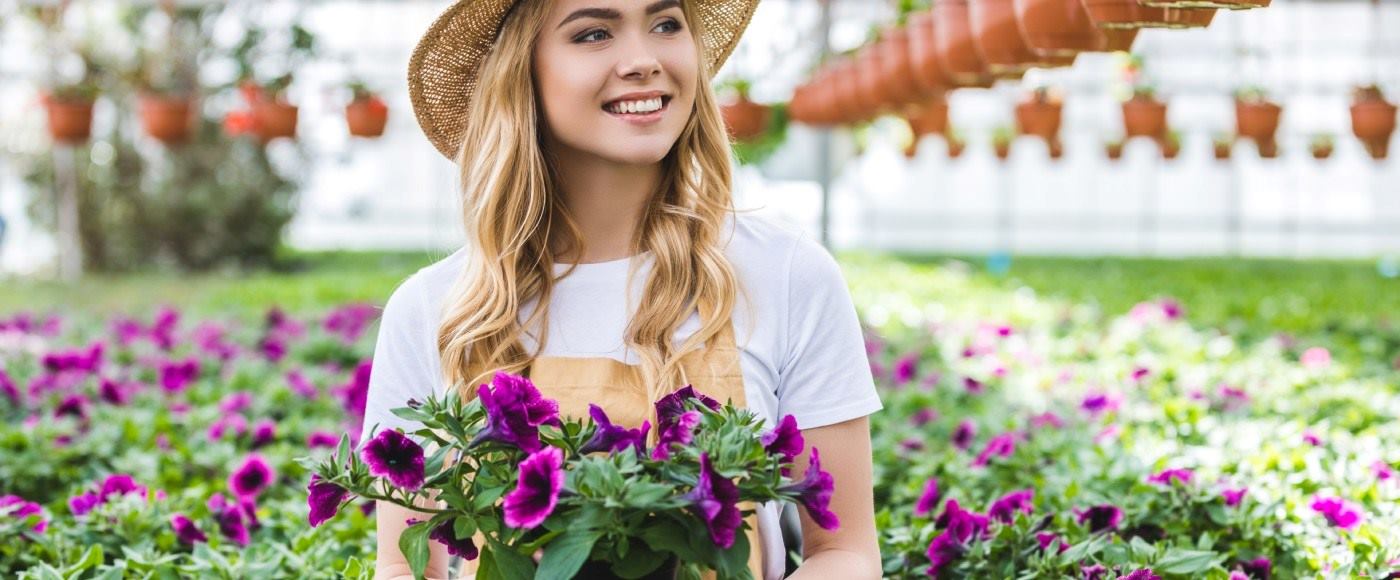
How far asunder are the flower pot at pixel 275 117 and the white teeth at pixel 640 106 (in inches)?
298

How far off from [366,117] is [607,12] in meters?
7.74

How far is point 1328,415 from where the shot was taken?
350cm

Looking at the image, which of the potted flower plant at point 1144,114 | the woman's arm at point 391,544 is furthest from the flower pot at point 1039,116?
the woman's arm at point 391,544

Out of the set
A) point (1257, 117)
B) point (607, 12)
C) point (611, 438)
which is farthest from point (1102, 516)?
point (1257, 117)

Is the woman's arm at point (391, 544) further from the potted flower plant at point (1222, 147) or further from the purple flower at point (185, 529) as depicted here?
the potted flower plant at point (1222, 147)

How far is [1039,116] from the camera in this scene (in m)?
9.12

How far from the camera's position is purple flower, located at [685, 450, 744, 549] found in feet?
3.87

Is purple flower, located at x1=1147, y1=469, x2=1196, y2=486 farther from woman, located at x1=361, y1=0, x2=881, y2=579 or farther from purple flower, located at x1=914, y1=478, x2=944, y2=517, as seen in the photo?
woman, located at x1=361, y1=0, x2=881, y2=579

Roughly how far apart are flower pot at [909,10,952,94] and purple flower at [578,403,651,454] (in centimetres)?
292

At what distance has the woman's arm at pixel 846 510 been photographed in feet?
5.32

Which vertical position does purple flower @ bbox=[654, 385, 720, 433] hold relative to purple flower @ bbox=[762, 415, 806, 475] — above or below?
above

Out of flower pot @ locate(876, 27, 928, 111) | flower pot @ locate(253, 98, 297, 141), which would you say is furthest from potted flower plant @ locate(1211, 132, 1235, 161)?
flower pot @ locate(876, 27, 928, 111)

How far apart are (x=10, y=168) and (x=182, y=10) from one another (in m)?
2.36

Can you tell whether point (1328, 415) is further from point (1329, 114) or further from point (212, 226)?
point (1329, 114)
